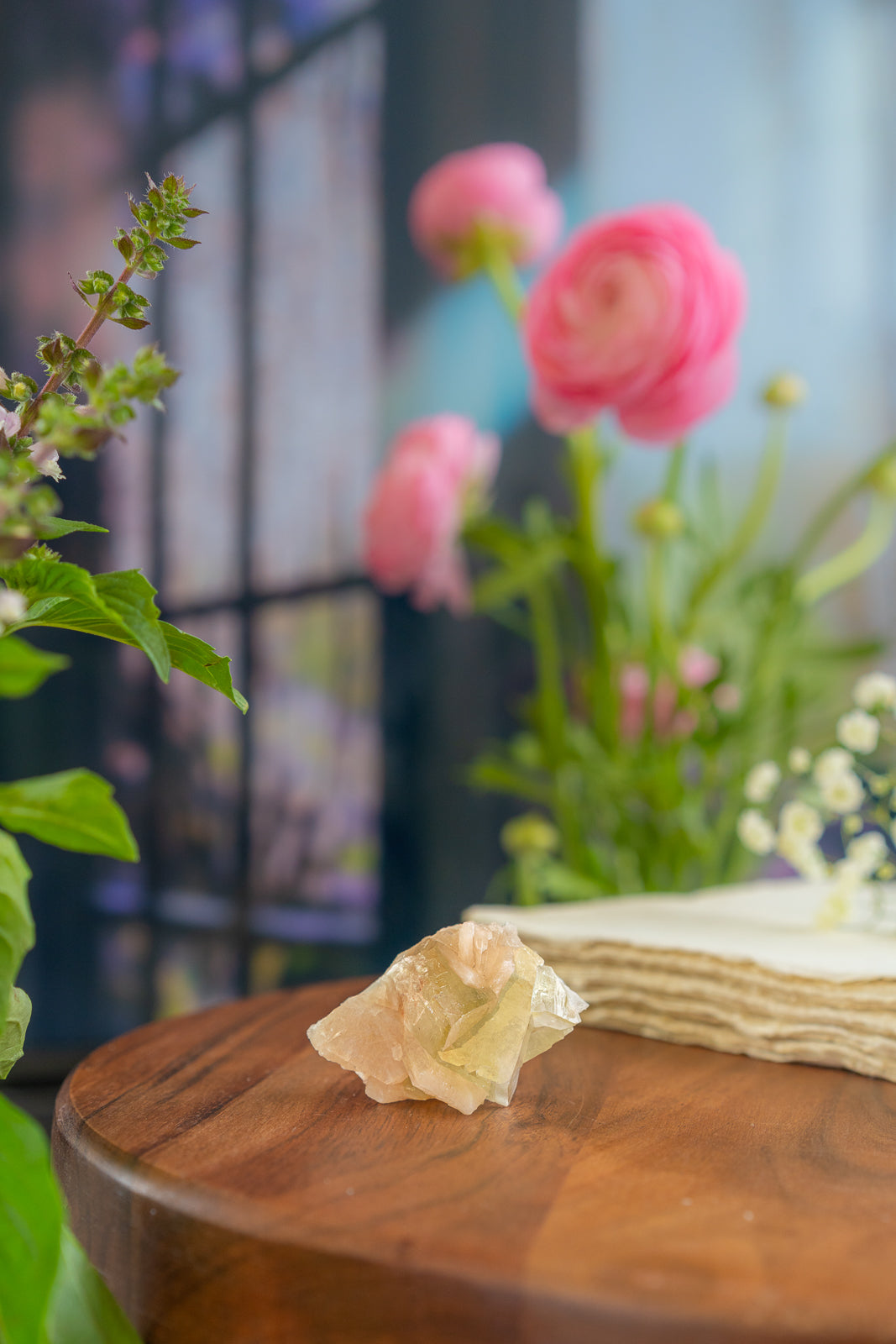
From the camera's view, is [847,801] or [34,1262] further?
[847,801]

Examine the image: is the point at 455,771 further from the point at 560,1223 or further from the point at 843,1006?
the point at 560,1223

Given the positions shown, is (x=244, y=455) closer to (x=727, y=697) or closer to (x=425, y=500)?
(x=425, y=500)

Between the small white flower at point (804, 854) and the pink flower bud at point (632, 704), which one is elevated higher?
the pink flower bud at point (632, 704)

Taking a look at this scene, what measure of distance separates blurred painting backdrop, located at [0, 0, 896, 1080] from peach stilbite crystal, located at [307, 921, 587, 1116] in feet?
3.13

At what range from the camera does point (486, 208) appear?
1132mm

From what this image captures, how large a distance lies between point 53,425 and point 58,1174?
280mm

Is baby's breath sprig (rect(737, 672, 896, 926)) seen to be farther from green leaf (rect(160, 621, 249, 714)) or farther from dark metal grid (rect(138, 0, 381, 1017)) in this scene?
dark metal grid (rect(138, 0, 381, 1017))

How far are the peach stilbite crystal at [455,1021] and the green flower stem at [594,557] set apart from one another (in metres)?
0.69

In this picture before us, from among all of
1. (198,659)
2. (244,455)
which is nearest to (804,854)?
(198,659)

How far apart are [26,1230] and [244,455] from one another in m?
1.18

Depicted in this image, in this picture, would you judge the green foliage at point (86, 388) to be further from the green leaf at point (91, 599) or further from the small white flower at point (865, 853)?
the small white flower at point (865, 853)

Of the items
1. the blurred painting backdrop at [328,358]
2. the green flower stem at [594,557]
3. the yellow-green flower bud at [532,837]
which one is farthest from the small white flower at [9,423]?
the blurred painting backdrop at [328,358]

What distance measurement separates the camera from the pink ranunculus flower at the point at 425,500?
111 cm

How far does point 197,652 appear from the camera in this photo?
15.2 inches
